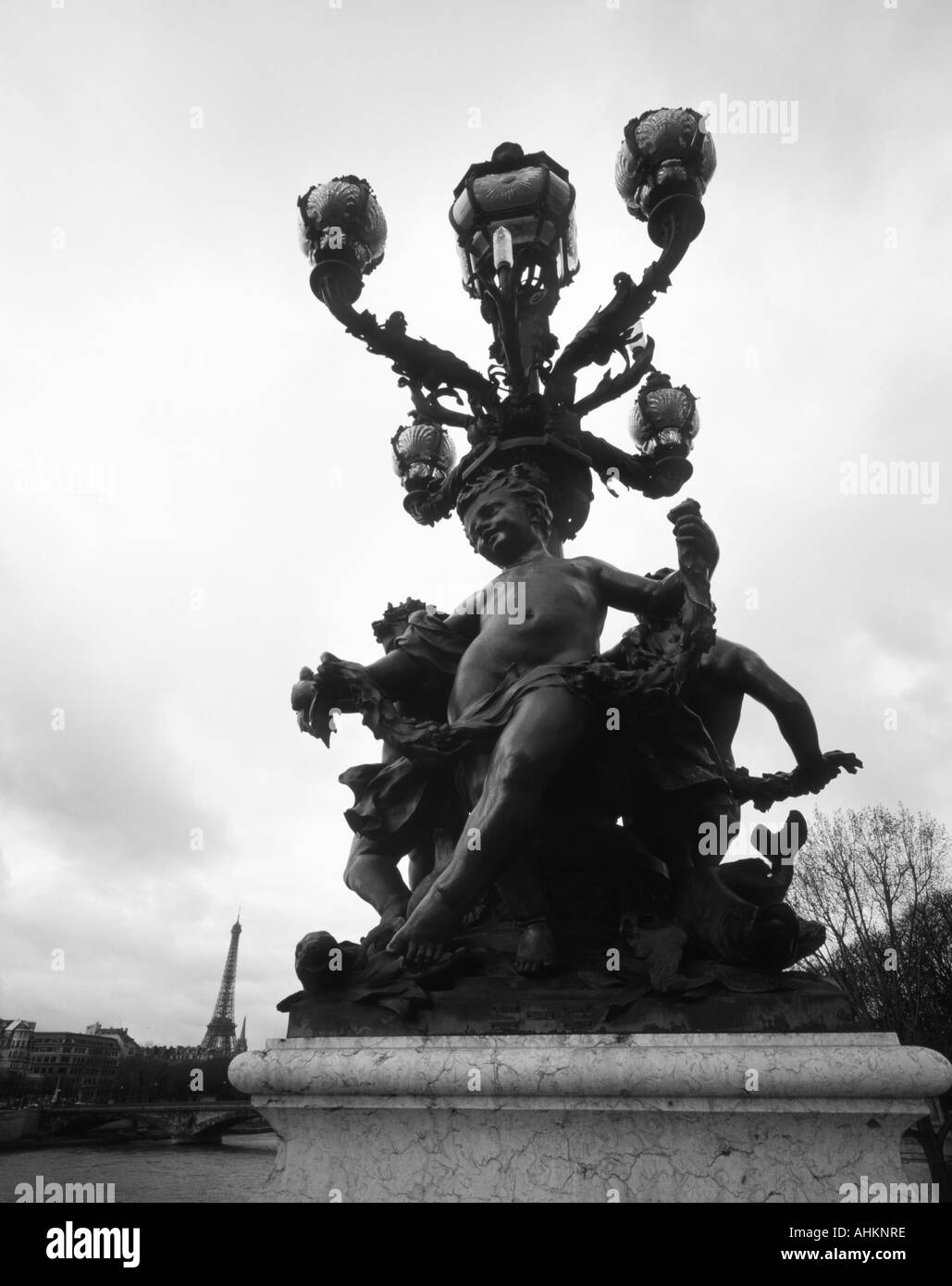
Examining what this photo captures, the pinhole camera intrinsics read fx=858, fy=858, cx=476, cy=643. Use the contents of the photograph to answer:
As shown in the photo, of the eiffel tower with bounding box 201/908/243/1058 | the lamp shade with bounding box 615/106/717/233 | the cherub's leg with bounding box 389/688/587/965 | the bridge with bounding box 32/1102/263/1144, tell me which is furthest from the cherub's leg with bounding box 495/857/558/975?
the eiffel tower with bounding box 201/908/243/1058

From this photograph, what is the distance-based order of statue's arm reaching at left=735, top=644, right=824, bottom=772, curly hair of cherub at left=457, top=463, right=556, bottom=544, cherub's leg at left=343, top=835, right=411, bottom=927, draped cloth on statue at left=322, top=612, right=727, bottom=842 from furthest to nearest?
curly hair of cherub at left=457, top=463, right=556, bottom=544 → cherub's leg at left=343, top=835, right=411, bottom=927 → statue's arm reaching at left=735, top=644, right=824, bottom=772 → draped cloth on statue at left=322, top=612, right=727, bottom=842

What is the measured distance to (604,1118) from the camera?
2.74 meters

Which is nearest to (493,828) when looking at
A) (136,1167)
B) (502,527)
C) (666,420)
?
(502,527)

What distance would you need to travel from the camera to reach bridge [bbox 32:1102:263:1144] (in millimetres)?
26266

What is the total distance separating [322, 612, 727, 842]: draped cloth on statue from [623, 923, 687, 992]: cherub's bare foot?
1.93ft

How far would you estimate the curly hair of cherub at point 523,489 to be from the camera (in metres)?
4.71

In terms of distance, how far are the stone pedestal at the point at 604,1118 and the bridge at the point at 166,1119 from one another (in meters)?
26.6

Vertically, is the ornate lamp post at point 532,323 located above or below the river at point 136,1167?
above

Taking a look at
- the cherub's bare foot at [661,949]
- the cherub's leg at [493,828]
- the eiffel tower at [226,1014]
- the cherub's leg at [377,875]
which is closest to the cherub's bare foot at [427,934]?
the cherub's leg at [493,828]

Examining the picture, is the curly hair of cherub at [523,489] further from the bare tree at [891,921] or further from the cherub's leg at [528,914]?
the bare tree at [891,921]

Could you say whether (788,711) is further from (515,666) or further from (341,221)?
(341,221)

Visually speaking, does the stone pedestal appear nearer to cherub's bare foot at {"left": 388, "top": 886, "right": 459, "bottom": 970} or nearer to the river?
cherub's bare foot at {"left": 388, "top": 886, "right": 459, "bottom": 970}

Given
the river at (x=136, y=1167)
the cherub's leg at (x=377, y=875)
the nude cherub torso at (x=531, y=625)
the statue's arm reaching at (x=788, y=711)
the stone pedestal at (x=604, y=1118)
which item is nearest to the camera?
the stone pedestal at (x=604, y=1118)
